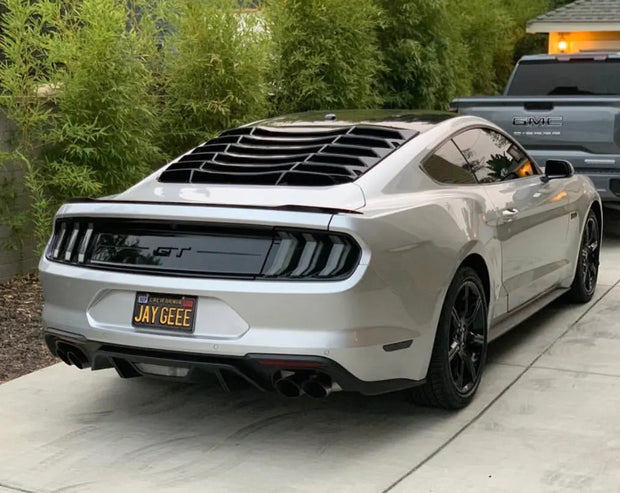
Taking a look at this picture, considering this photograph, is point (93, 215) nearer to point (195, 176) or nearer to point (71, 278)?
point (71, 278)

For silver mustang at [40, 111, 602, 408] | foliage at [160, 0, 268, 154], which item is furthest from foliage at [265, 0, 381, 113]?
silver mustang at [40, 111, 602, 408]

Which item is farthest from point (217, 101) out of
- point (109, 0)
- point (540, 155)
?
point (540, 155)

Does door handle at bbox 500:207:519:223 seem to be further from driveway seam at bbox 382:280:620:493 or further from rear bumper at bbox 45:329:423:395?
rear bumper at bbox 45:329:423:395

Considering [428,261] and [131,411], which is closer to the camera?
[428,261]

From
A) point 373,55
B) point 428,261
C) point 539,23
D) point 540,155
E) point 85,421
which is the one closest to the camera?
point 428,261

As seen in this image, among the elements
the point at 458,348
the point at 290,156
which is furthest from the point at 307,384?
the point at 290,156

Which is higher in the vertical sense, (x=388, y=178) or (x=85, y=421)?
(x=388, y=178)

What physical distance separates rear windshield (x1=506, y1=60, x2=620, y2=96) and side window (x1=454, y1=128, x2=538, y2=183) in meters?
4.36

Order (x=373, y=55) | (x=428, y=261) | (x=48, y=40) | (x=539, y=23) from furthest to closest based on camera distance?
(x=539, y=23) → (x=373, y=55) → (x=48, y=40) → (x=428, y=261)

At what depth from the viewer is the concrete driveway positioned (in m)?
3.95

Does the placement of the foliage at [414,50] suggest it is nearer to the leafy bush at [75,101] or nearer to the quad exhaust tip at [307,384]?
the leafy bush at [75,101]

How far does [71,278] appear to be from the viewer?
4.39 meters

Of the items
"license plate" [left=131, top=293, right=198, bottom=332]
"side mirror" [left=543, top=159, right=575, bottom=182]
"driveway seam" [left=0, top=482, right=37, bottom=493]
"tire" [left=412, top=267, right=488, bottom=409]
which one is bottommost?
"driveway seam" [left=0, top=482, right=37, bottom=493]

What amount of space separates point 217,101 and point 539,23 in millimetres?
10234
